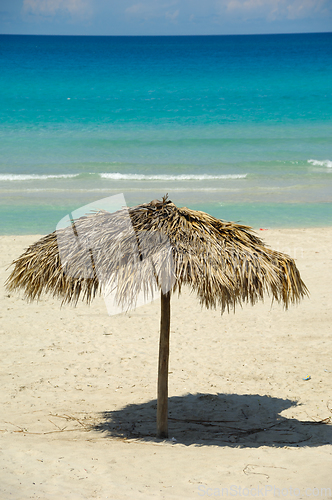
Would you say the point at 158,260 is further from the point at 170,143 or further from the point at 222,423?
the point at 170,143

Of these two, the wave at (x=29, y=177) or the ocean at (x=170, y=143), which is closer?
the ocean at (x=170, y=143)

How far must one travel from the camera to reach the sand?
11.3 feet

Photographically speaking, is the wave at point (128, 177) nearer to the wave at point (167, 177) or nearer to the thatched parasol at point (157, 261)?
the wave at point (167, 177)

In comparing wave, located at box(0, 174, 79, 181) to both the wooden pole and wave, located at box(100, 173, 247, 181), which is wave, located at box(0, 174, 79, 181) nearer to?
wave, located at box(100, 173, 247, 181)

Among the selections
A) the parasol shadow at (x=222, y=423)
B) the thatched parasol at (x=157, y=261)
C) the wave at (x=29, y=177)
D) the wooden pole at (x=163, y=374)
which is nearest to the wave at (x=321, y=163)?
the wave at (x=29, y=177)

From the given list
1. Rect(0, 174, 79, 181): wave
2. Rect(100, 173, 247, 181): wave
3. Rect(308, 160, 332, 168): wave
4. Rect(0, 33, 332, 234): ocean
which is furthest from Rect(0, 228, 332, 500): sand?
Rect(308, 160, 332, 168): wave

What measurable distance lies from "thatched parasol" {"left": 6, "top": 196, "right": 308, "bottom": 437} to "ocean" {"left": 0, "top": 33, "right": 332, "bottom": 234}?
7.85 m

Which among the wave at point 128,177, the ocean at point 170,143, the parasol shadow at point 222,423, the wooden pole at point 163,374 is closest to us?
the wooden pole at point 163,374

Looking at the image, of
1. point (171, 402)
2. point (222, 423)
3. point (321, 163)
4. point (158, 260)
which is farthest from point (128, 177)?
point (158, 260)

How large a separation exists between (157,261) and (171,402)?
223cm

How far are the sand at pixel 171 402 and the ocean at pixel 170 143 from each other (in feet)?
16.9

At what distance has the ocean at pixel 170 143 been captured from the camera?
14.8 m

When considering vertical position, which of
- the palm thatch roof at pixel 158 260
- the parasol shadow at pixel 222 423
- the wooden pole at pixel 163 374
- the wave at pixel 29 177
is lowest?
the parasol shadow at pixel 222 423

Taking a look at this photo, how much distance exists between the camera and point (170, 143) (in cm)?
2297
